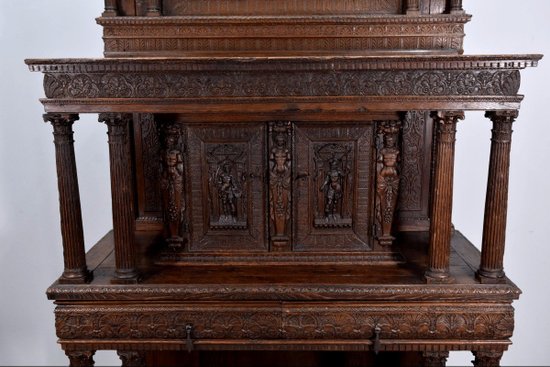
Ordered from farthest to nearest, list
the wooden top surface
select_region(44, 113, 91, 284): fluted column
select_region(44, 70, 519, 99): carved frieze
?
the wooden top surface, select_region(44, 113, 91, 284): fluted column, select_region(44, 70, 519, 99): carved frieze

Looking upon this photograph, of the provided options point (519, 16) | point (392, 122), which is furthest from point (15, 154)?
point (519, 16)

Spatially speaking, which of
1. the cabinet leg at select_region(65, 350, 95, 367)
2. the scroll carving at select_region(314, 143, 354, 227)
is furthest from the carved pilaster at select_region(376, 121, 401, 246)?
the cabinet leg at select_region(65, 350, 95, 367)

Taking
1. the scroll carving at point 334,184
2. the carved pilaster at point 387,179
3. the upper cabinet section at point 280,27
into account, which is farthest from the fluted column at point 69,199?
the carved pilaster at point 387,179

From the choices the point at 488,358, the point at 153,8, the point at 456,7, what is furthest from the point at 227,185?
the point at 488,358

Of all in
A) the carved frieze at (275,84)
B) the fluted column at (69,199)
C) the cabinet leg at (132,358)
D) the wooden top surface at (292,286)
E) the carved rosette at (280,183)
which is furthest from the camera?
the cabinet leg at (132,358)

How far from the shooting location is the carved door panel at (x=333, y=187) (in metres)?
3.22

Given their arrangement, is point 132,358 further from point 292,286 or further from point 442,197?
point 442,197

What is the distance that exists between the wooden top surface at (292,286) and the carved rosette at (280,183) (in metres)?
0.19

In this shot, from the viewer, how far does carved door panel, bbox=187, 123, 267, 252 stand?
3.23 meters

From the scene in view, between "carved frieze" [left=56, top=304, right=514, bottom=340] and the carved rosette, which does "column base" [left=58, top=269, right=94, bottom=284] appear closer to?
"carved frieze" [left=56, top=304, right=514, bottom=340]

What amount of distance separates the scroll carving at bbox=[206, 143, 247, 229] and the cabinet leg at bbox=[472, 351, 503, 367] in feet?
4.72

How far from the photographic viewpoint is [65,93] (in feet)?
9.41

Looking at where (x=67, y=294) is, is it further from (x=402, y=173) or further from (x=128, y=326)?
(x=402, y=173)

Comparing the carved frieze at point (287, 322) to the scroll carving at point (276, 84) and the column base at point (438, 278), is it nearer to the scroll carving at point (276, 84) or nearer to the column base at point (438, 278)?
the column base at point (438, 278)
